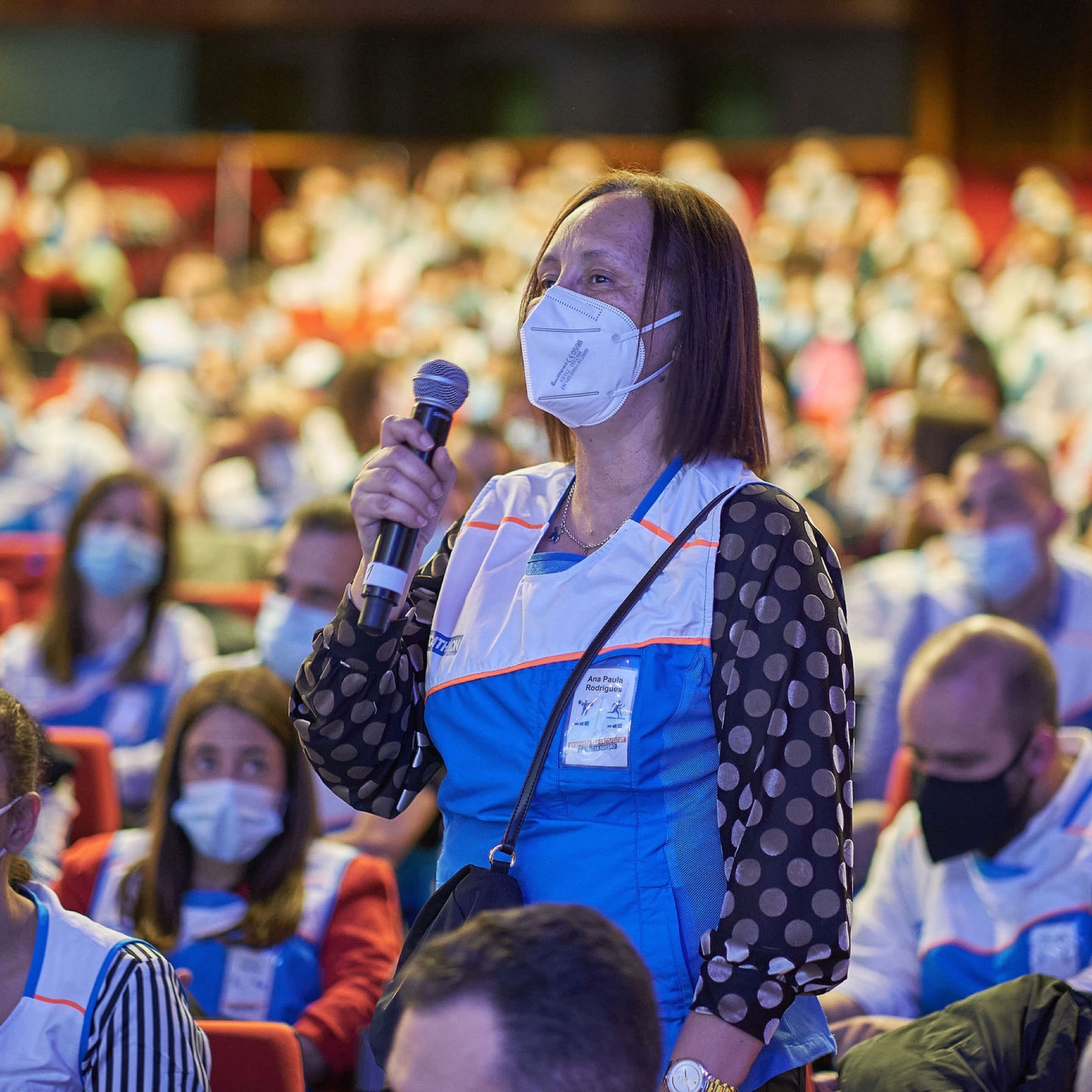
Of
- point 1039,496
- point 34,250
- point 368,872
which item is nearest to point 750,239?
point 34,250

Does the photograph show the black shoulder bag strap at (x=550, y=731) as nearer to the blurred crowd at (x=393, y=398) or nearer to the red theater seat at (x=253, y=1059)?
the blurred crowd at (x=393, y=398)

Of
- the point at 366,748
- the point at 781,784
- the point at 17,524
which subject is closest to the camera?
the point at 781,784

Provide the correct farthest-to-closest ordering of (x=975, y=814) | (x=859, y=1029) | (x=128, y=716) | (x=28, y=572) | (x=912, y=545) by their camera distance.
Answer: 1. (x=28, y=572)
2. (x=912, y=545)
3. (x=128, y=716)
4. (x=975, y=814)
5. (x=859, y=1029)

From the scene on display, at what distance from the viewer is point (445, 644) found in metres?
1.57

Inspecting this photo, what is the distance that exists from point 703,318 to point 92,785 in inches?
78.2

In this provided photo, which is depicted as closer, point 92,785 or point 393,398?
point 92,785

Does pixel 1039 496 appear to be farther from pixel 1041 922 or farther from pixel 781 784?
pixel 781 784

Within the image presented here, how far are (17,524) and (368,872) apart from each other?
369cm

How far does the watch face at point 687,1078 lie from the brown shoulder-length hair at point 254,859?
1304mm

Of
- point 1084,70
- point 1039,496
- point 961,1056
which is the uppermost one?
point 1084,70

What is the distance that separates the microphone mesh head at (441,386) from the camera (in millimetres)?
1561

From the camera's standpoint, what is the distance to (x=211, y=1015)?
2.41 metres

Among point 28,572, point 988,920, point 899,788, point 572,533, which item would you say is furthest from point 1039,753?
point 28,572

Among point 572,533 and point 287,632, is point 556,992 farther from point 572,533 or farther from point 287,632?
point 287,632
